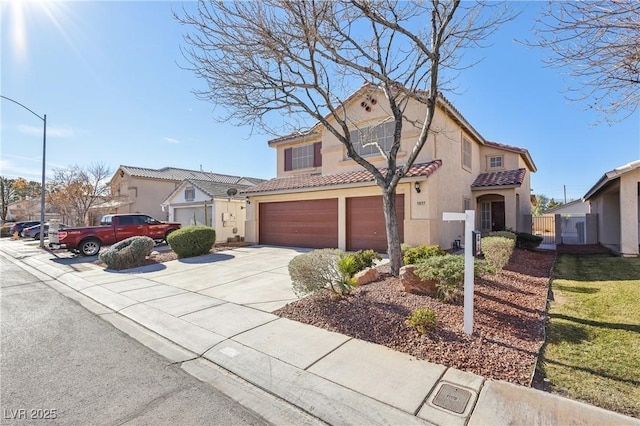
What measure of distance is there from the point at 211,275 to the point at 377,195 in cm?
735

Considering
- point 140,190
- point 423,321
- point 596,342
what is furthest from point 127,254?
point 140,190

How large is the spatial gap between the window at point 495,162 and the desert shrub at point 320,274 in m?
16.5

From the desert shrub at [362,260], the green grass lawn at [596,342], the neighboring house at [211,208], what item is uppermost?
the neighboring house at [211,208]

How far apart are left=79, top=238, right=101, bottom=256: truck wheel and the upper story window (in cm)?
1082

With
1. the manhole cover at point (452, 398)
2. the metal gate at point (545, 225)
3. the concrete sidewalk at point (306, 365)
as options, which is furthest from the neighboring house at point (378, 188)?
the manhole cover at point (452, 398)

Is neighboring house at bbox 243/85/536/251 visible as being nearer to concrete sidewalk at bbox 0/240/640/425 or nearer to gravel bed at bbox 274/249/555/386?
gravel bed at bbox 274/249/555/386

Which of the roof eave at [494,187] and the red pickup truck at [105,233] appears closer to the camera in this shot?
the red pickup truck at [105,233]

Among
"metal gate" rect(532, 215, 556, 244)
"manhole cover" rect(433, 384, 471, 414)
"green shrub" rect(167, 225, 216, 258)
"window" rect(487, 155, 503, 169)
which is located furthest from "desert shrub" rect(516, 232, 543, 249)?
"green shrub" rect(167, 225, 216, 258)

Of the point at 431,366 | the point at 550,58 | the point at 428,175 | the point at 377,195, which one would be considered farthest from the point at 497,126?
the point at 431,366

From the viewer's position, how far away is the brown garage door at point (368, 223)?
1284 centimetres

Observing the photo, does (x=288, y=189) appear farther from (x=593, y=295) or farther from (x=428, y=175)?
(x=593, y=295)

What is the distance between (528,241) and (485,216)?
4.57 metres

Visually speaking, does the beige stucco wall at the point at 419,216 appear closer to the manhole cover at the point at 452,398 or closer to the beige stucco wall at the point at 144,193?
the manhole cover at the point at 452,398

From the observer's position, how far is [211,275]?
9625 millimetres
